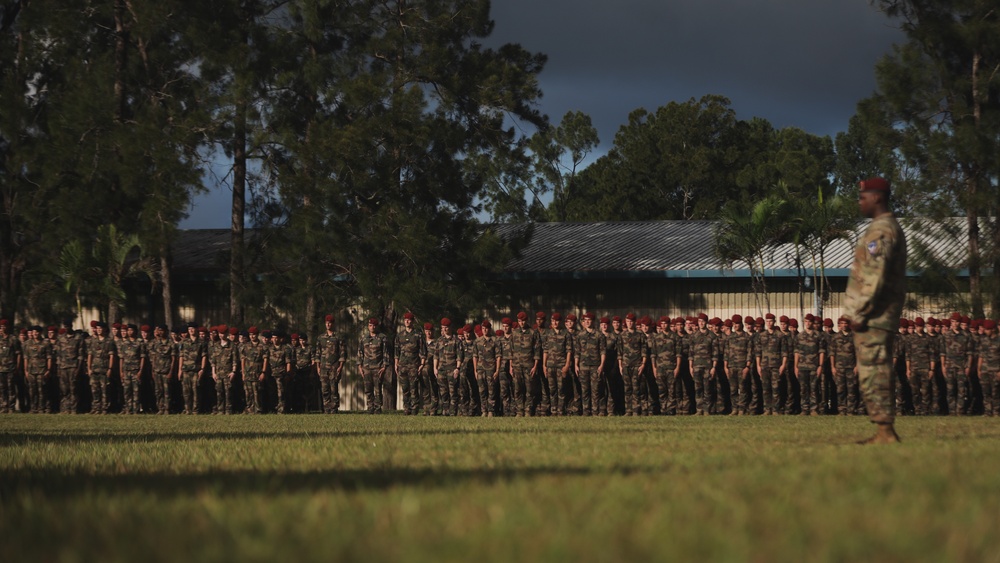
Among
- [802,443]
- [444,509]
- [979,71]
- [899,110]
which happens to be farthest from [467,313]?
[444,509]

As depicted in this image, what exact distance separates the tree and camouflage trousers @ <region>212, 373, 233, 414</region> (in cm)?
1486

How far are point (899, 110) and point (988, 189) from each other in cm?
240

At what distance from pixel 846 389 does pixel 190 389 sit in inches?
541

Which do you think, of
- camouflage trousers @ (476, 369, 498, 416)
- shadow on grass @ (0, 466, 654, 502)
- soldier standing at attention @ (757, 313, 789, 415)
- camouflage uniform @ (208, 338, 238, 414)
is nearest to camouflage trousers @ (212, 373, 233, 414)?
camouflage uniform @ (208, 338, 238, 414)

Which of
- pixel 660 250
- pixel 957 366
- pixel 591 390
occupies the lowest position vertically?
pixel 591 390

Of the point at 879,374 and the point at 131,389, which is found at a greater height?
the point at 879,374

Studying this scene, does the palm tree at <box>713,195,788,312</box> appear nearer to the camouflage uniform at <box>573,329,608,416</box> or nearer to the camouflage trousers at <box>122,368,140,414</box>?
the camouflage uniform at <box>573,329,608,416</box>

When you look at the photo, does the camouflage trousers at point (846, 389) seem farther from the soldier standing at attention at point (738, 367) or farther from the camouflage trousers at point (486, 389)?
the camouflage trousers at point (486, 389)

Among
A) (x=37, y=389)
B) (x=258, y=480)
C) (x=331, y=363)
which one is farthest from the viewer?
(x=37, y=389)

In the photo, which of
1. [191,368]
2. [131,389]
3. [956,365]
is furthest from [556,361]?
[131,389]

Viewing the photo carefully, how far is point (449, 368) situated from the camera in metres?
23.3

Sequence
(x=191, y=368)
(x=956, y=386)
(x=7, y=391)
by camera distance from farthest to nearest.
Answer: (x=7, y=391), (x=191, y=368), (x=956, y=386)

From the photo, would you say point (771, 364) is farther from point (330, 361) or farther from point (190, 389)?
point (190, 389)

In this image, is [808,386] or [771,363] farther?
[771,363]
